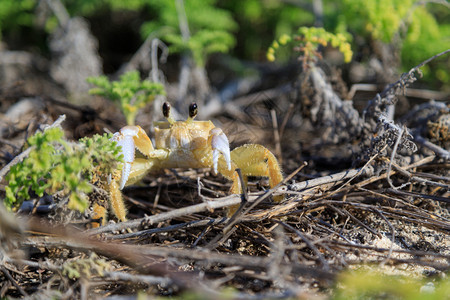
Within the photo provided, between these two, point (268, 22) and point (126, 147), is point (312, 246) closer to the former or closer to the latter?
point (126, 147)

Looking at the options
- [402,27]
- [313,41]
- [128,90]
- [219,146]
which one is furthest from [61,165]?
[402,27]

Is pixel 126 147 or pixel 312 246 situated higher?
pixel 126 147

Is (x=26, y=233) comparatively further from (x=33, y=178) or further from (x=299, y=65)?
(x=299, y=65)

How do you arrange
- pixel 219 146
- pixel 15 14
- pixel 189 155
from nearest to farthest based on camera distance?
pixel 219 146 < pixel 189 155 < pixel 15 14

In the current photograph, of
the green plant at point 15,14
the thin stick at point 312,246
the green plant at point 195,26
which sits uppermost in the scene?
the green plant at point 15,14

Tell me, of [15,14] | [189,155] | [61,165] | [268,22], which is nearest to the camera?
[61,165]

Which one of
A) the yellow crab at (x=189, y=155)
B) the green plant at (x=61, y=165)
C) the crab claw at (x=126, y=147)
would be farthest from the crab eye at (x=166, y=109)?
the green plant at (x=61, y=165)

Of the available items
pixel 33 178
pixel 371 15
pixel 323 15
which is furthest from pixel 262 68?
pixel 33 178

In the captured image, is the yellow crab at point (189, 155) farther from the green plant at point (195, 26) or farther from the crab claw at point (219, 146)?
the green plant at point (195, 26)
